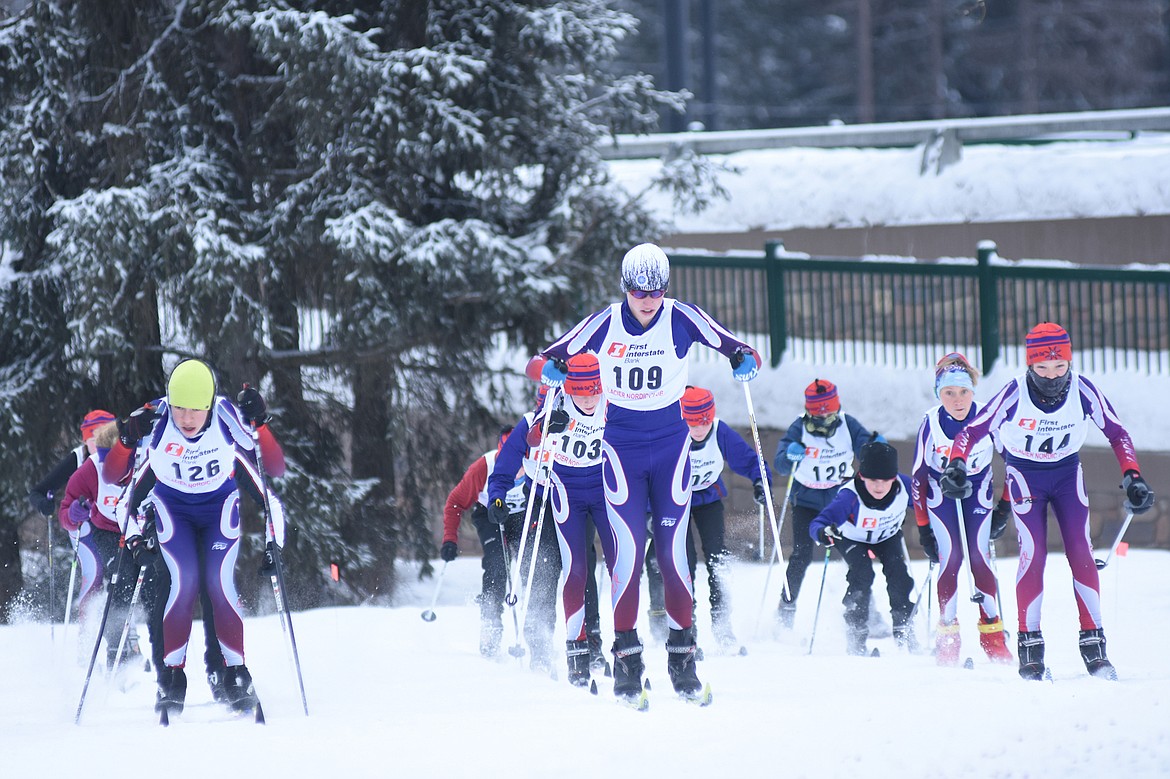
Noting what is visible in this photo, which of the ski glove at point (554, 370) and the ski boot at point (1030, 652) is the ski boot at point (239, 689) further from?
the ski boot at point (1030, 652)

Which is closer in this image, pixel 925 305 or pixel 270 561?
pixel 270 561

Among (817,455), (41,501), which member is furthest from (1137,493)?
(41,501)

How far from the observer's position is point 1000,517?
859cm

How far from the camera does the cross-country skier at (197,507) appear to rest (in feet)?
22.7

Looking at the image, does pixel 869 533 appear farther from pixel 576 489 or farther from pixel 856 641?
pixel 576 489

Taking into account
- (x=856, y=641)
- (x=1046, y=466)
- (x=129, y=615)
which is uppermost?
(x=1046, y=466)

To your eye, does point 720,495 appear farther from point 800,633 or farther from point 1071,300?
point 1071,300

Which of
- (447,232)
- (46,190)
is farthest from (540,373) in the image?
(46,190)

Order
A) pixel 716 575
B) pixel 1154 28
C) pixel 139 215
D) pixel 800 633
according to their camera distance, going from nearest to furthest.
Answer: pixel 716 575 → pixel 800 633 → pixel 139 215 → pixel 1154 28

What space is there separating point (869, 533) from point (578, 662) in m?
2.24

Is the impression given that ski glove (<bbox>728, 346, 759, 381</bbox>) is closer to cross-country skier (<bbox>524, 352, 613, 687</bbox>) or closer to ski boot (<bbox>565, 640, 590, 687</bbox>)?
cross-country skier (<bbox>524, 352, 613, 687</bbox>)

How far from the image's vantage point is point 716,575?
920 cm

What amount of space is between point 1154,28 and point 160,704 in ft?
107

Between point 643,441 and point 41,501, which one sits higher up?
point 643,441
